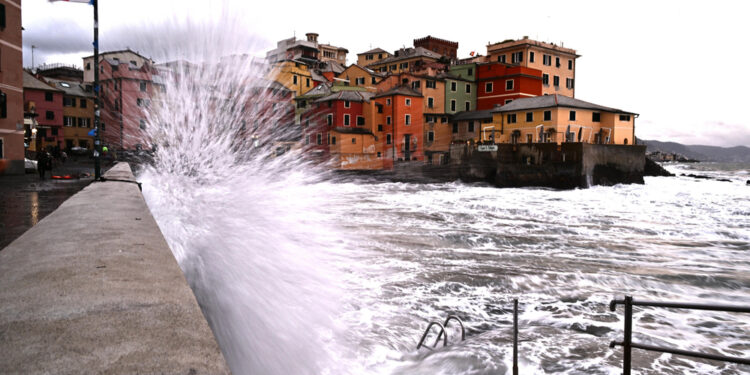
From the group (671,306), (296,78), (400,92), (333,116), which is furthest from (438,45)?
(671,306)

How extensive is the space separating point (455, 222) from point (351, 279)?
1085cm

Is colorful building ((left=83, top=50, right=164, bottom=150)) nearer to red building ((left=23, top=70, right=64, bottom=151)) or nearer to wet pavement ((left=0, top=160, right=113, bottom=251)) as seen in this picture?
red building ((left=23, top=70, right=64, bottom=151))

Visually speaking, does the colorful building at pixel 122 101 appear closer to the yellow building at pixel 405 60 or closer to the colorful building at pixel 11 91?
the colorful building at pixel 11 91

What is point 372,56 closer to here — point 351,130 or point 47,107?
point 351,130

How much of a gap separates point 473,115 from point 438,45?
33942 millimetres

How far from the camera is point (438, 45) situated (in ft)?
287

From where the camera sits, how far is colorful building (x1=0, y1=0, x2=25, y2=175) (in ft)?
76.4

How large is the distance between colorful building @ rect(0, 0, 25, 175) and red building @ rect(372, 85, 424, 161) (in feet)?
120

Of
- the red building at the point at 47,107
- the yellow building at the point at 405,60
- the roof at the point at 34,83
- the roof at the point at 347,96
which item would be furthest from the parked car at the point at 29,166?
the yellow building at the point at 405,60

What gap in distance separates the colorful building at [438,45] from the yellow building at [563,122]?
129 feet

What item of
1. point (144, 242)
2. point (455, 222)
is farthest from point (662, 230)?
point (144, 242)

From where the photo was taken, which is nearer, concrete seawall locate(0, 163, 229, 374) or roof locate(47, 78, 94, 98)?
concrete seawall locate(0, 163, 229, 374)

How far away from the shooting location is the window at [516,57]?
64.7 meters

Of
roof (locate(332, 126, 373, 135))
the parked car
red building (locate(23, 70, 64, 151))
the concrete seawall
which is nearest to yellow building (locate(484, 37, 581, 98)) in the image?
roof (locate(332, 126, 373, 135))
